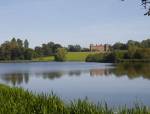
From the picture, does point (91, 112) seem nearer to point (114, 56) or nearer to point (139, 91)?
point (139, 91)

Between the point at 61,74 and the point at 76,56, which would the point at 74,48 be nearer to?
the point at 76,56

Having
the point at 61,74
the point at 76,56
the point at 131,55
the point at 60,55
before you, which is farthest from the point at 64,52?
the point at 61,74

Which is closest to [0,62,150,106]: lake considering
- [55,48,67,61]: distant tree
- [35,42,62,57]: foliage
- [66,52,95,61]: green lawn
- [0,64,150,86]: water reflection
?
[0,64,150,86]: water reflection

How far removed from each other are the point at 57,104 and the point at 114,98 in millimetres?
12784

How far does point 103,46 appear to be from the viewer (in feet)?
637

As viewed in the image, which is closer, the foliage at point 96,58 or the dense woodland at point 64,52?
the dense woodland at point 64,52

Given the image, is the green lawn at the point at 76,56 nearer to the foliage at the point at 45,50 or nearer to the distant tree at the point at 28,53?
the foliage at the point at 45,50

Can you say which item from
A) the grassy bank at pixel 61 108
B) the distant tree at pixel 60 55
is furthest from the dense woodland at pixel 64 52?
the grassy bank at pixel 61 108

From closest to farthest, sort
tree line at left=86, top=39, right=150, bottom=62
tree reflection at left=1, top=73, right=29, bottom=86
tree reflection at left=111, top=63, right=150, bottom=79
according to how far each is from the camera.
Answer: tree reflection at left=1, top=73, right=29, bottom=86, tree reflection at left=111, top=63, right=150, bottom=79, tree line at left=86, top=39, right=150, bottom=62

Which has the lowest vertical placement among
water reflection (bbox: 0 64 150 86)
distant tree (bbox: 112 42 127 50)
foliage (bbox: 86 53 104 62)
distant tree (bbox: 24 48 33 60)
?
water reflection (bbox: 0 64 150 86)

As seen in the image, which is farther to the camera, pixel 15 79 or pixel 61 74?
pixel 61 74

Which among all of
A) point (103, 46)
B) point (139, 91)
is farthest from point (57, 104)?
point (103, 46)

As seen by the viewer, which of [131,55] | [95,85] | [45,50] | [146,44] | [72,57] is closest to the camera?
[95,85]

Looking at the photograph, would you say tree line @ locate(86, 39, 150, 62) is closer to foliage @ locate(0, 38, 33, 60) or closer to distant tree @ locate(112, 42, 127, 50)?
distant tree @ locate(112, 42, 127, 50)
